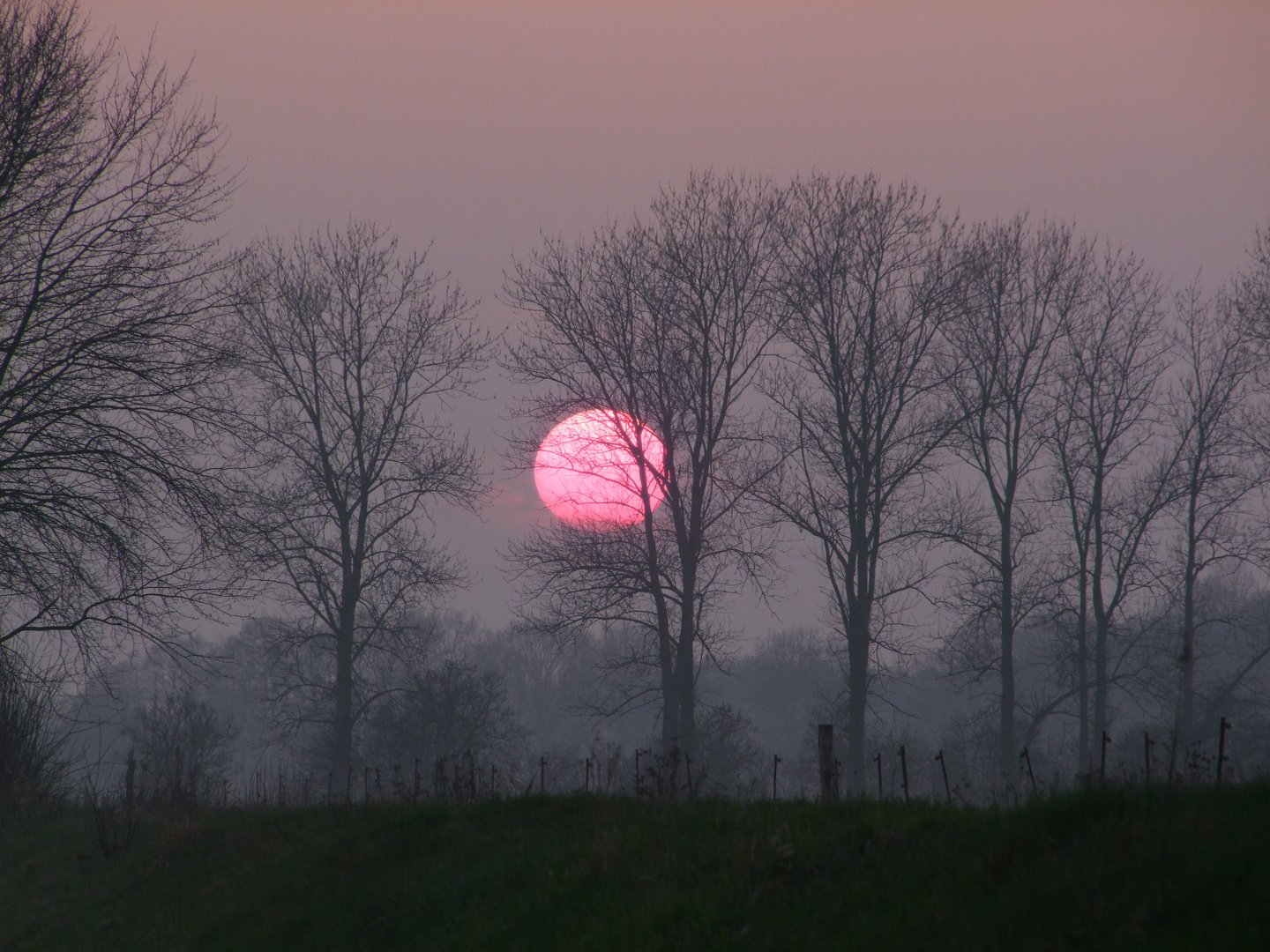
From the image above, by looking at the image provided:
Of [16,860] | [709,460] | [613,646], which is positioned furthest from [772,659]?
[16,860]

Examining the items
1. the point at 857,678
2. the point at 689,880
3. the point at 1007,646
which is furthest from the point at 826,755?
the point at 1007,646

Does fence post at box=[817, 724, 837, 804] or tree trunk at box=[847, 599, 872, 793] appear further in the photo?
tree trunk at box=[847, 599, 872, 793]

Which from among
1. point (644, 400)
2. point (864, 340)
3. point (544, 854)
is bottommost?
point (544, 854)

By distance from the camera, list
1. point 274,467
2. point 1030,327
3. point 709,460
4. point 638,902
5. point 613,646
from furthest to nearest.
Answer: point 613,646 < point 1030,327 < point 274,467 < point 709,460 < point 638,902

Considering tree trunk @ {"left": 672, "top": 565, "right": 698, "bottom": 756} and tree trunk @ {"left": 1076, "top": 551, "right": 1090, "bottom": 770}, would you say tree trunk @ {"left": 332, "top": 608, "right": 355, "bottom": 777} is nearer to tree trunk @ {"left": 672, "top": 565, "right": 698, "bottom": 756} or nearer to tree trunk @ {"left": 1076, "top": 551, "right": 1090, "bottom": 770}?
tree trunk @ {"left": 672, "top": 565, "right": 698, "bottom": 756}

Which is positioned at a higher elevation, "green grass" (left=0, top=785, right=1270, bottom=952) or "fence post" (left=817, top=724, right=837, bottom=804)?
"fence post" (left=817, top=724, right=837, bottom=804)

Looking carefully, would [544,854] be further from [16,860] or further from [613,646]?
[613,646]

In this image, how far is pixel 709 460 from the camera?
19953 mm

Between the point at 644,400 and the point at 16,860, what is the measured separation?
44.7 ft

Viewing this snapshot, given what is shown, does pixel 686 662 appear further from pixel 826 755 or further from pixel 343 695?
pixel 826 755

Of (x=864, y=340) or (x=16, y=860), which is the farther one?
(x=864, y=340)

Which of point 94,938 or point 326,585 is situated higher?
point 326,585

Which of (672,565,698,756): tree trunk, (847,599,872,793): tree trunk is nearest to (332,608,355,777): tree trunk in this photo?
(672,565,698,756): tree trunk

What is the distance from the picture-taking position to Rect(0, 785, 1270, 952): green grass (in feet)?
14.0
